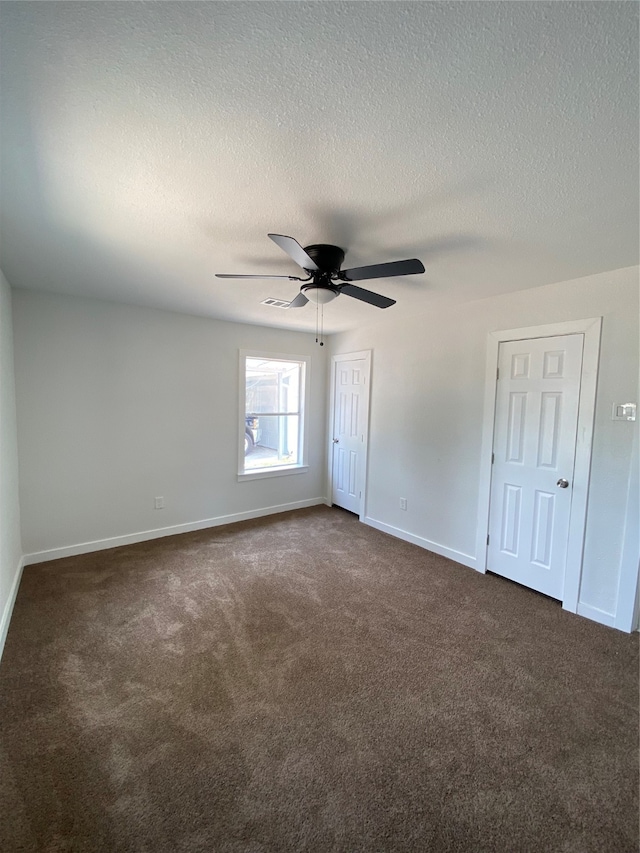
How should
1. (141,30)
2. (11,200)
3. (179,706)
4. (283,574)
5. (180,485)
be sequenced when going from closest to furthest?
1. (141,30)
2. (11,200)
3. (179,706)
4. (283,574)
5. (180,485)

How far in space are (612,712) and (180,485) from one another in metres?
3.76

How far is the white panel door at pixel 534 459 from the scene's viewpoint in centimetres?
262

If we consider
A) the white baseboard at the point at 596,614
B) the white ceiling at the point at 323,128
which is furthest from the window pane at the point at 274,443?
the white baseboard at the point at 596,614

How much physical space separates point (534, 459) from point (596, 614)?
3.74ft

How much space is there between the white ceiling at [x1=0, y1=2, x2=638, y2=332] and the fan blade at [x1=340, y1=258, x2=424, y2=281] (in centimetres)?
20

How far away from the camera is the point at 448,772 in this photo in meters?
1.45

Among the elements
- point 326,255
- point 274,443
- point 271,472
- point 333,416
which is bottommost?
point 271,472

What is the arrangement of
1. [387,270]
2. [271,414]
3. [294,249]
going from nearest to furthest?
[294,249] → [387,270] → [271,414]

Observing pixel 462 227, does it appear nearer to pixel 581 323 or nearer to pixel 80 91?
pixel 581 323

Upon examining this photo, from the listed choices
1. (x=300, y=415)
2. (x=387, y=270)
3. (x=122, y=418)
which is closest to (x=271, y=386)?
(x=300, y=415)

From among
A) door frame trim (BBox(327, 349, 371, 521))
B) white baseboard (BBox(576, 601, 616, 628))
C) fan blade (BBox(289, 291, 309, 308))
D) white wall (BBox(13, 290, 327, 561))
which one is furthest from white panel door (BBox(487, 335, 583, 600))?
white wall (BBox(13, 290, 327, 561))

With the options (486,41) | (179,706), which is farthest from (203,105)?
(179,706)

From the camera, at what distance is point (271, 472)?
177 inches

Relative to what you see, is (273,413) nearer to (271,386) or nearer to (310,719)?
(271,386)
